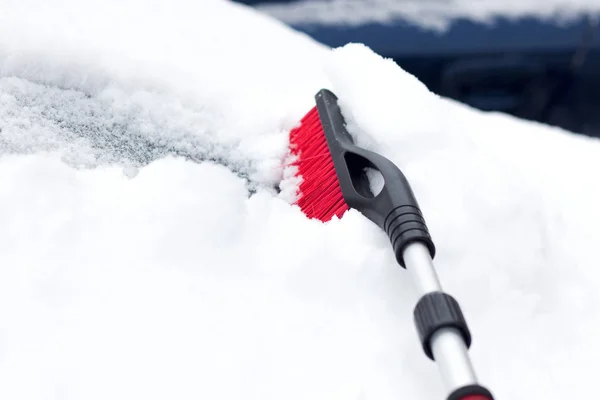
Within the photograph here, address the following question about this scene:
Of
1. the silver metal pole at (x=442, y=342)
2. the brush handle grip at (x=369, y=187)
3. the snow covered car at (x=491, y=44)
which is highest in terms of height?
the snow covered car at (x=491, y=44)

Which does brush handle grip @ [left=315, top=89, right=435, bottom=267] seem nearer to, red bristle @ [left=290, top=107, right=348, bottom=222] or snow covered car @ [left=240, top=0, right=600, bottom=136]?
red bristle @ [left=290, top=107, right=348, bottom=222]

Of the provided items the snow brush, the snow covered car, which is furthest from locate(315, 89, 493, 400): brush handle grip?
the snow covered car

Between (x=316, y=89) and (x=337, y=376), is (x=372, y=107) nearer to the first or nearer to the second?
(x=316, y=89)

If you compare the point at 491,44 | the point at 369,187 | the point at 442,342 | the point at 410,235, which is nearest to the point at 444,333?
the point at 442,342

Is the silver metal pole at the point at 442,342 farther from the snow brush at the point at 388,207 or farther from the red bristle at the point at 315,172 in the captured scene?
the red bristle at the point at 315,172

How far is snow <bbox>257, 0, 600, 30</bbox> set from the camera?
1.82m

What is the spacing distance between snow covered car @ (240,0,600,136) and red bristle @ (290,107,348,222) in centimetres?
98

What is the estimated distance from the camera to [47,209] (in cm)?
74

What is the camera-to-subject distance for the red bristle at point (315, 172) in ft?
2.80

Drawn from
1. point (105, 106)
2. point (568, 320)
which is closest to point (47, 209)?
point (105, 106)

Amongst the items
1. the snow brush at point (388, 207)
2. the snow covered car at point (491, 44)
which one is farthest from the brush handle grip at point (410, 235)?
the snow covered car at point (491, 44)

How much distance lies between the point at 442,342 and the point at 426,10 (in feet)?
4.78

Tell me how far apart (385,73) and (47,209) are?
0.51 m

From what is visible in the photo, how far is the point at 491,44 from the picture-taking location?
6.01 ft
